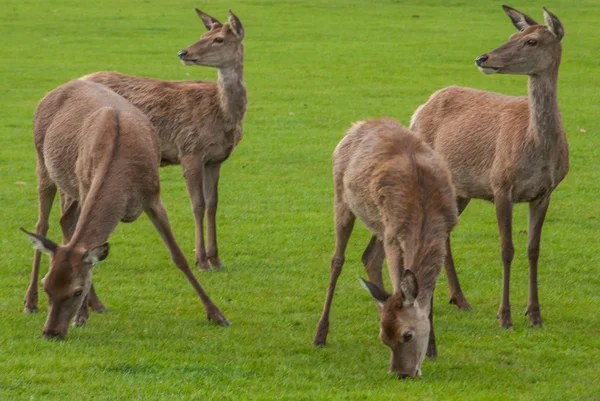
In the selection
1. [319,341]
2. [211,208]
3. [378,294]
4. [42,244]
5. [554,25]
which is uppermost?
[554,25]

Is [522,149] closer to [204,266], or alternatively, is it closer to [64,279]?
[204,266]

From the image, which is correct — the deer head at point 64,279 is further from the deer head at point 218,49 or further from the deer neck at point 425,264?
the deer head at point 218,49

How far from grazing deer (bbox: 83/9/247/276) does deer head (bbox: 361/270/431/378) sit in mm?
3951

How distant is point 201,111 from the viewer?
1106cm

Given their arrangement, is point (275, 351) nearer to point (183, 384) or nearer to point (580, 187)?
point (183, 384)

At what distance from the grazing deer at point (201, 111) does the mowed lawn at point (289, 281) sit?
69 centimetres

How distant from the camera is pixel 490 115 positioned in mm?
9414

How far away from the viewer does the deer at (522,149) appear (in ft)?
28.4

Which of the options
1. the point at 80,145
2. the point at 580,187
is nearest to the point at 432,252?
the point at 80,145

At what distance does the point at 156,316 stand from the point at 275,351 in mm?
1278

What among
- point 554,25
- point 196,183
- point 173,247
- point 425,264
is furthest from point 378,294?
point 196,183

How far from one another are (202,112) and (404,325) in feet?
15.9

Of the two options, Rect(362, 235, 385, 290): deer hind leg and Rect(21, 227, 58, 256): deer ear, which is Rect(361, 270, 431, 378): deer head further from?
Rect(21, 227, 58, 256): deer ear

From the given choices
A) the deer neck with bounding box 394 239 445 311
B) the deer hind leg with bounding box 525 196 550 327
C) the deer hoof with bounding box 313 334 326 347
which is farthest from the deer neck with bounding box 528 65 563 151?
the deer hoof with bounding box 313 334 326 347
